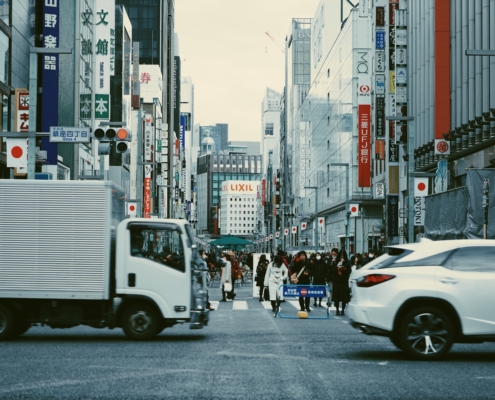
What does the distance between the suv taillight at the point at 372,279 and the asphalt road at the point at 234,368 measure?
1.04m

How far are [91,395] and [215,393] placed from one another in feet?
3.96

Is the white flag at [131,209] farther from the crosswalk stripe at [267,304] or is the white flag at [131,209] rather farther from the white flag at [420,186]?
the white flag at [420,186]

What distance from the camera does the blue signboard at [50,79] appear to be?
38688 millimetres

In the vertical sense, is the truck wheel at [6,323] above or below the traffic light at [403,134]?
below

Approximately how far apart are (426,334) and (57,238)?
656cm

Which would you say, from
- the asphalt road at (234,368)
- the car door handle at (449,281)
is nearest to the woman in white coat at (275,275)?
the asphalt road at (234,368)

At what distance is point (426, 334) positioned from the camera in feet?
40.6

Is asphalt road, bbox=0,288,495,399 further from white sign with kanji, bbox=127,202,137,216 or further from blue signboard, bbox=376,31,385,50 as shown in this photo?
blue signboard, bbox=376,31,385,50

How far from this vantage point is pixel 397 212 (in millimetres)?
54719

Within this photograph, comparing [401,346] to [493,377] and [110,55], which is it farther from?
[110,55]

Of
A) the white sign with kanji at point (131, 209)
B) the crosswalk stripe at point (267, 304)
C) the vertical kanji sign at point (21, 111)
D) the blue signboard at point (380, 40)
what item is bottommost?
the crosswalk stripe at point (267, 304)

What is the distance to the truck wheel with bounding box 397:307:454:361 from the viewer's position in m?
12.3

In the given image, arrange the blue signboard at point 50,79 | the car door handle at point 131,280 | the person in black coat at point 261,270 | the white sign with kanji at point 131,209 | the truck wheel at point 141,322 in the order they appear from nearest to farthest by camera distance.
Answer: the car door handle at point 131,280
the truck wheel at point 141,322
the person in black coat at point 261,270
the blue signboard at point 50,79
the white sign with kanji at point 131,209

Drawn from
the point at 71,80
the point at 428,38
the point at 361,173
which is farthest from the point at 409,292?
the point at 361,173
